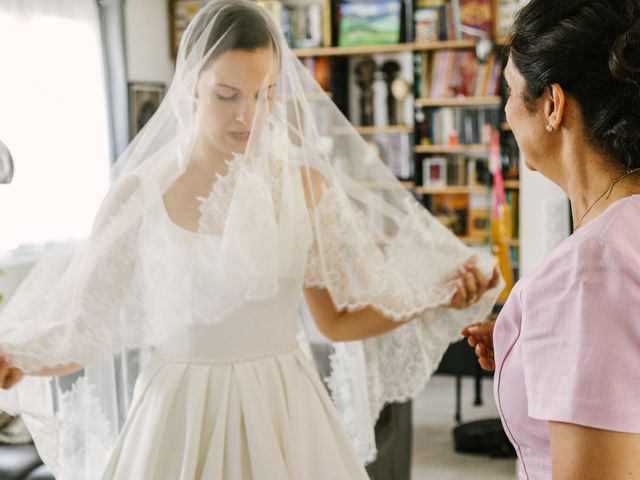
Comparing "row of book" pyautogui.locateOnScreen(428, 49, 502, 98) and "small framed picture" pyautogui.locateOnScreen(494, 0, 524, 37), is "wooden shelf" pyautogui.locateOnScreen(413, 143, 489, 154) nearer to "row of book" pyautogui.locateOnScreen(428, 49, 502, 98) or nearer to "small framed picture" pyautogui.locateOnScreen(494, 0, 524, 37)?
"row of book" pyautogui.locateOnScreen(428, 49, 502, 98)

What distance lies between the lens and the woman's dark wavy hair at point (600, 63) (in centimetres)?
99

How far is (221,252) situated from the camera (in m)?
1.69

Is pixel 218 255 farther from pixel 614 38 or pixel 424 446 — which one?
pixel 424 446

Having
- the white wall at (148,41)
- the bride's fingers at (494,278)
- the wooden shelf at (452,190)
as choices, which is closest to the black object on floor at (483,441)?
the wooden shelf at (452,190)

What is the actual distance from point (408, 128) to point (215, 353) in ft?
14.6

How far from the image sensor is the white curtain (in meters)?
4.95

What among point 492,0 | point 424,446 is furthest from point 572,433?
point 492,0

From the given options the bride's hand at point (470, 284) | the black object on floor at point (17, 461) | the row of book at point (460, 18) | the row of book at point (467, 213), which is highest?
the row of book at point (460, 18)

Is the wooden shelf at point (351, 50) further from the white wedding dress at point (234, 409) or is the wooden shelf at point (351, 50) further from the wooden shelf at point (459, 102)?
the white wedding dress at point (234, 409)

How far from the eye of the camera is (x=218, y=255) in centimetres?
170

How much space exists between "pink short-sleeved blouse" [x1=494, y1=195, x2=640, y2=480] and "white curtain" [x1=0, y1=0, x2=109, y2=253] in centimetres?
405

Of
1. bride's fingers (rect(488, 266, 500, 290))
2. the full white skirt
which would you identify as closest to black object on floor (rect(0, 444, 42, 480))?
the full white skirt

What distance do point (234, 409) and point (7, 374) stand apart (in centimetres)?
41

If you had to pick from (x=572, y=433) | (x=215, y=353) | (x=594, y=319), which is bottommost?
(x=215, y=353)
